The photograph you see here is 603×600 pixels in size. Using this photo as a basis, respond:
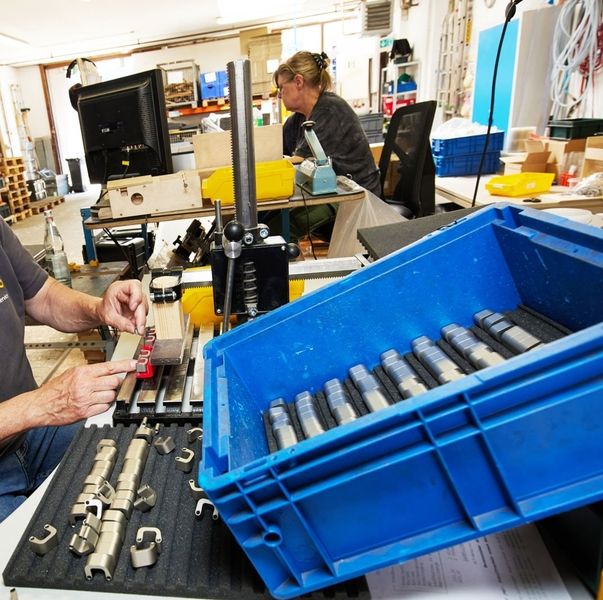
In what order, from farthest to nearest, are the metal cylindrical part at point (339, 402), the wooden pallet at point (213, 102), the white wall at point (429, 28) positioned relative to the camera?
the wooden pallet at point (213, 102) → the white wall at point (429, 28) → the metal cylindrical part at point (339, 402)

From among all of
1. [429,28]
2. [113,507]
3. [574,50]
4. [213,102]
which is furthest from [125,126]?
[213,102]

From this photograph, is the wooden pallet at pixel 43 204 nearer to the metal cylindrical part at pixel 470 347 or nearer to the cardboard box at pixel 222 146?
the cardboard box at pixel 222 146

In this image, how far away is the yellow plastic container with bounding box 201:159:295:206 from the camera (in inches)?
81.7

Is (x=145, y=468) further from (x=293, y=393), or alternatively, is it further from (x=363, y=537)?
(x=363, y=537)

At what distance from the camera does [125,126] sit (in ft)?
7.20

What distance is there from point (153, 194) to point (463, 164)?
6.26ft

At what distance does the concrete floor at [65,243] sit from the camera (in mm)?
2607

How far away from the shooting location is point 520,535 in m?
0.59

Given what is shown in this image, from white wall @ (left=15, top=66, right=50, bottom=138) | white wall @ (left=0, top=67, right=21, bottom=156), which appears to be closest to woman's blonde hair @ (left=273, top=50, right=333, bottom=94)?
white wall @ (left=0, top=67, right=21, bottom=156)

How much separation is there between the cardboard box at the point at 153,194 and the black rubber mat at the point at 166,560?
164cm

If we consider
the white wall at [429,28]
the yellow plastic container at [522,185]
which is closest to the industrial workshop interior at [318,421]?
the yellow plastic container at [522,185]

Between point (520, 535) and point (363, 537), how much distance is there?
0.84 ft

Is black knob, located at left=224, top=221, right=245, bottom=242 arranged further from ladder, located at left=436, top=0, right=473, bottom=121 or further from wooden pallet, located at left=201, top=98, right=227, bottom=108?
wooden pallet, located at left=201, top=98, right=227, bottom=108

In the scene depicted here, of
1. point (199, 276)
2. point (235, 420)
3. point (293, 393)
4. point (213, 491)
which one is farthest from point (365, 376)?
point (199, 276)
